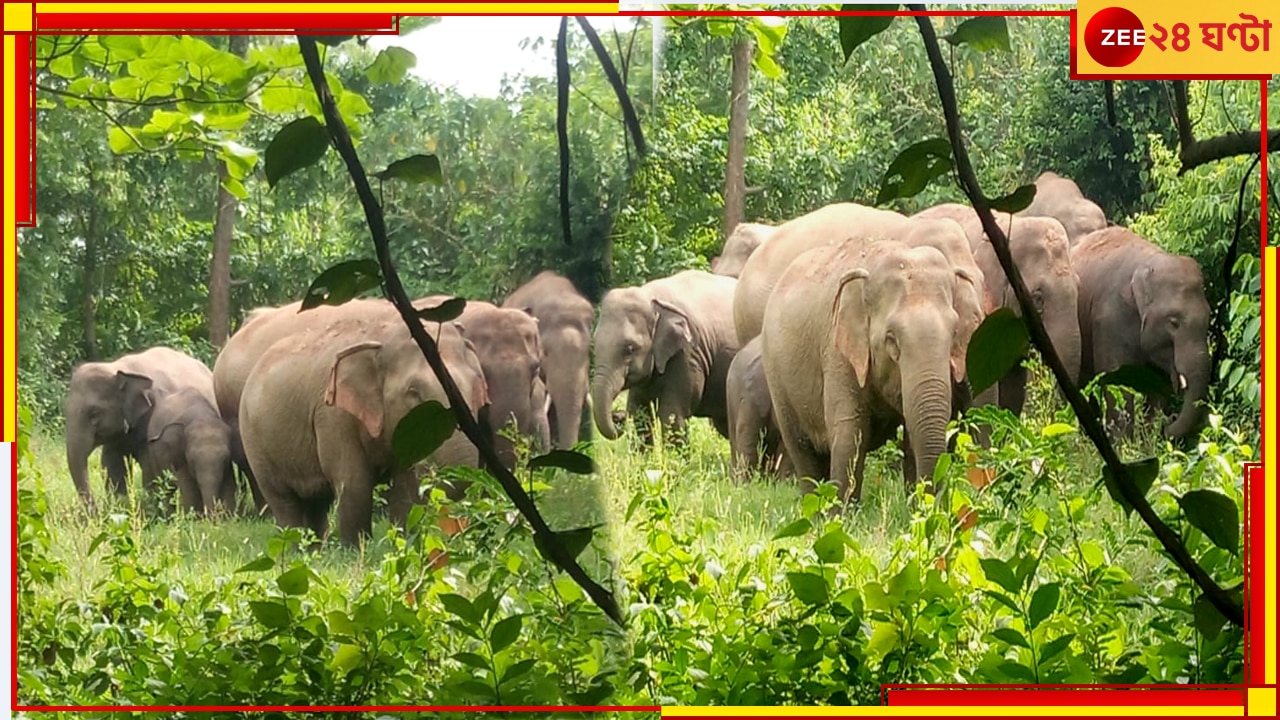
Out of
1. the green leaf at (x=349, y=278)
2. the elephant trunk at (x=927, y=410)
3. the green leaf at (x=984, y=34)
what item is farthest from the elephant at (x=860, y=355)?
the green leaf at (x=349, y=278)

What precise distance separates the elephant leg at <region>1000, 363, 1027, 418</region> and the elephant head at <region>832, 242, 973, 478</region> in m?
0.05

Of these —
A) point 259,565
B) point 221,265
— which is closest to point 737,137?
point 221,265

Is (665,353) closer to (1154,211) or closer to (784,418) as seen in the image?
(784,418)

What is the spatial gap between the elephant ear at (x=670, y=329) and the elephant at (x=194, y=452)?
1.53ft

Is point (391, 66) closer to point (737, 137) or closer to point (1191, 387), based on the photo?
point (737, 137)

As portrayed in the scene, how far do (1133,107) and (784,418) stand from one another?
471 mm

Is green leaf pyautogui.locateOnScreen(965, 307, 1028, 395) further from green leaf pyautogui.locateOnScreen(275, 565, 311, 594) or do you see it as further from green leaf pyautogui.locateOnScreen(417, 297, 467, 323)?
green leaf pyautogui.locateOnScreen(275, 565, 311, 594)

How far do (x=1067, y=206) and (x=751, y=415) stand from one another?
0.39 metres

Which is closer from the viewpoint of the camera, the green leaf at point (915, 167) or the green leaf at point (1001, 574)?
the green leaf at point (915, 167)

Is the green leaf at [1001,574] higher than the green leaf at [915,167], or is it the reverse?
the green leaf at [915,167]

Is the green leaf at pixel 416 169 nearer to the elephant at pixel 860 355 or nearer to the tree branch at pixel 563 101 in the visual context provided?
the tree branch at pixel 563 101

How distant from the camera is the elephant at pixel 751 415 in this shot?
1.59 meters

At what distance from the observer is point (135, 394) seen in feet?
5.10

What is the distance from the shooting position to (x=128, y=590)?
1546mm
